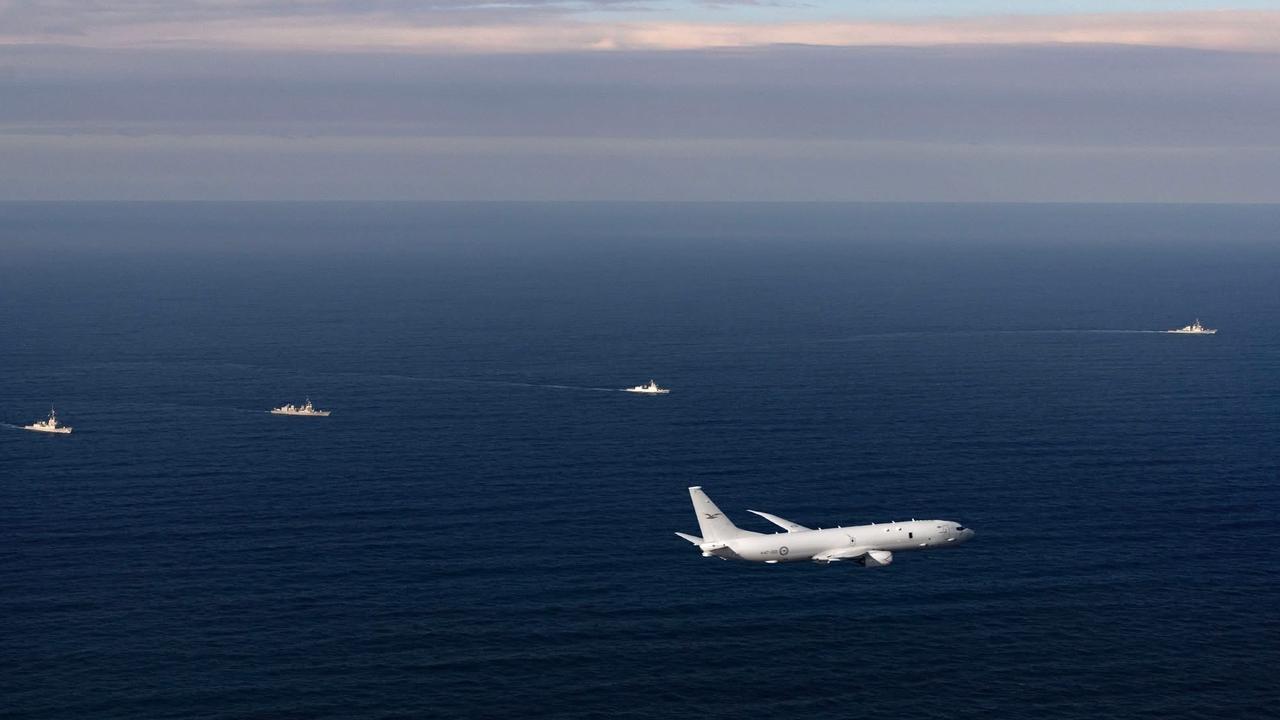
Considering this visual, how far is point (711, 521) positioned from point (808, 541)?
12.4 meters

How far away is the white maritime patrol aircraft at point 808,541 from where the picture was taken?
156125 millimetres

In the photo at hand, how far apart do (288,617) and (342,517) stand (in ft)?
130

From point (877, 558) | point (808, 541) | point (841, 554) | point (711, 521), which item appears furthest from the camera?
point (877, 558)

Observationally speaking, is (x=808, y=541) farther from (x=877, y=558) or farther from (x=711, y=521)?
(x=711, y=521)

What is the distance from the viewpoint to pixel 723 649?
15125 centimetres

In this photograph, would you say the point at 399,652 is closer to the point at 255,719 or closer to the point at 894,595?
the point at 255,719

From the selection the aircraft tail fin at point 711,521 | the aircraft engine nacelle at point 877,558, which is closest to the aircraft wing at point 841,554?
the aircraft engine nacelle at point 877,558

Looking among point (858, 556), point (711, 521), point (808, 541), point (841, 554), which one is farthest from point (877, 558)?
point (711, 521)

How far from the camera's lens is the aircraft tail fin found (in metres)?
154

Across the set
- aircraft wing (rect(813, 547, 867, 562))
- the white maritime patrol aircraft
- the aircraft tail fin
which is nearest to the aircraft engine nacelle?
the white maritime patrol aircraft

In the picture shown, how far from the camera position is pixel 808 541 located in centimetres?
15900

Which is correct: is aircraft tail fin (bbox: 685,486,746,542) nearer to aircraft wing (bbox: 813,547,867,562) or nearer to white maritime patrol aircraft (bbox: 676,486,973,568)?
white maritime patrol aircraft (bbox: 676,486,973,568)

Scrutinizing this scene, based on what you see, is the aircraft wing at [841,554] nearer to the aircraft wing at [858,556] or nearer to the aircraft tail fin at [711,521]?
the aircraft wing at [858,556]

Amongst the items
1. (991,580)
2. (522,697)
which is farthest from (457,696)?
(991,580)
